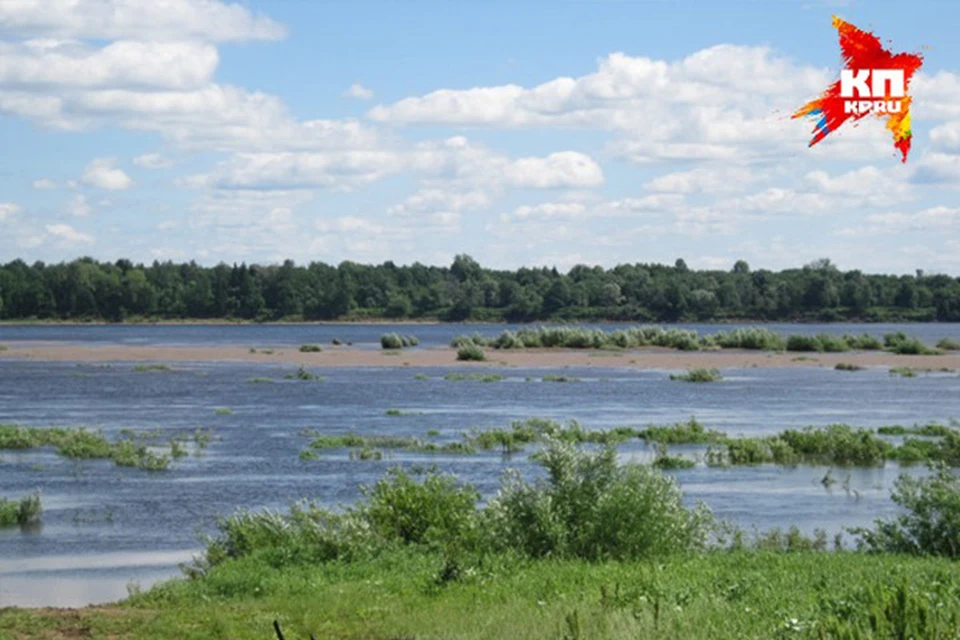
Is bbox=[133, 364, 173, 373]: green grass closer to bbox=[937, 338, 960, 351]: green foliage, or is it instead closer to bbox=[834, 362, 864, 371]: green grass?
bbox=[834, 362, 864, 371]: green grass

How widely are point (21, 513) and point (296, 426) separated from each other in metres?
19.9

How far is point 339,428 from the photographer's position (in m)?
45.7

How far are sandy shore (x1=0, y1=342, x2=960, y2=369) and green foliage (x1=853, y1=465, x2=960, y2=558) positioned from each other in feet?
217

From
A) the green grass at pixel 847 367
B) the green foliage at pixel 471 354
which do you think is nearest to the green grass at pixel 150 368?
the green foliage at pixel 471 354

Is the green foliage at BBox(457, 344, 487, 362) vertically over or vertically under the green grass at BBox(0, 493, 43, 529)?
over

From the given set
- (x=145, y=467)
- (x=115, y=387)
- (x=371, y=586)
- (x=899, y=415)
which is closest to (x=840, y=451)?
(x=899, y=415)

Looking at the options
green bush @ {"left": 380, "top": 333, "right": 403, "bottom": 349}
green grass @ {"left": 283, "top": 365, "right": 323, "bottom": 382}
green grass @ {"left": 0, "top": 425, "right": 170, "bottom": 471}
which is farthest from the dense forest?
green grass @ {"left": 0, "top": 425, "right": 170, "bottom": 471}

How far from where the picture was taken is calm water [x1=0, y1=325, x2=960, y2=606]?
82.7ft

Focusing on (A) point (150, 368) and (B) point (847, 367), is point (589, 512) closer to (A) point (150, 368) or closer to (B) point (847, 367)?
(A) point (150, 368)

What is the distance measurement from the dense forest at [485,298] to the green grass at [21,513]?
488 feet

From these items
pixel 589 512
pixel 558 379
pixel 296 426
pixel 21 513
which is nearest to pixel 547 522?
pixel 589 512

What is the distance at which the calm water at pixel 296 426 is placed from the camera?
25219 mm

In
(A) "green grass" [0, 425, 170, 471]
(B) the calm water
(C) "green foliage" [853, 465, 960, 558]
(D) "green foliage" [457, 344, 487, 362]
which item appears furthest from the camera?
(D) "green foliage" [457, 344, 487, 362]

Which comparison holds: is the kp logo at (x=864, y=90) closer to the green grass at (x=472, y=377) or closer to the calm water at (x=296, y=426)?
the calm water at (x=296, y=426)
